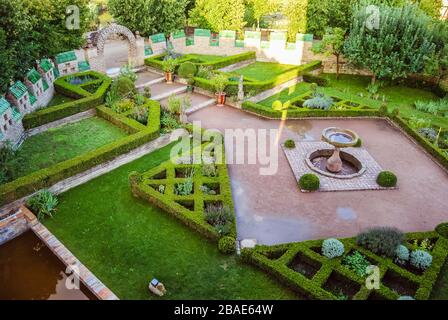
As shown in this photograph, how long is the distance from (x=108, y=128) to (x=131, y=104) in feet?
7.46

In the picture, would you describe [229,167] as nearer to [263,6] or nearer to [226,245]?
[226,245]

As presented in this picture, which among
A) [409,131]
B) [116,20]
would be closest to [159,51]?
[116,20]

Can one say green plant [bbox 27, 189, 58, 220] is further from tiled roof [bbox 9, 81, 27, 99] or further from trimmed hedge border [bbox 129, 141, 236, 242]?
tiled roof [bbox 9, 81, 27, 99]

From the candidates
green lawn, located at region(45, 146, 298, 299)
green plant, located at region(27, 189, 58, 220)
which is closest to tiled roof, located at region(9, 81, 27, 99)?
green lawn, located at region(45, 146, 298, 299)

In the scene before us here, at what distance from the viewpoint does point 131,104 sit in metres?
22.2

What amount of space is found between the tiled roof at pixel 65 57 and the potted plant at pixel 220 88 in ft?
35.2

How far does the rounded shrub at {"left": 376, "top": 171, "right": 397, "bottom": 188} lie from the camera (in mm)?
16406

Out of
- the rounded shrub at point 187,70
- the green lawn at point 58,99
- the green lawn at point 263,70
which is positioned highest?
the rounded shrub at point 187,70

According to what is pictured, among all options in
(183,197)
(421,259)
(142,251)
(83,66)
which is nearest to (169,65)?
(83,66)

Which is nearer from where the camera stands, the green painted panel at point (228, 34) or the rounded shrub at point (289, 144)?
the rounded shrub at point (289, 144)

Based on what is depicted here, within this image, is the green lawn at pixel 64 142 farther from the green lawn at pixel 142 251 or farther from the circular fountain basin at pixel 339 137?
the circular fountain basin at pixel 339 137

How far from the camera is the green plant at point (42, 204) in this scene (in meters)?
14.2

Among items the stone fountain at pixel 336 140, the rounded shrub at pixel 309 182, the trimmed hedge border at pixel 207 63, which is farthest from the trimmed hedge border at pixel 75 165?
the trimmed hedge border at pixel 207 63

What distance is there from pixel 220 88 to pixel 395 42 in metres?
13.2
